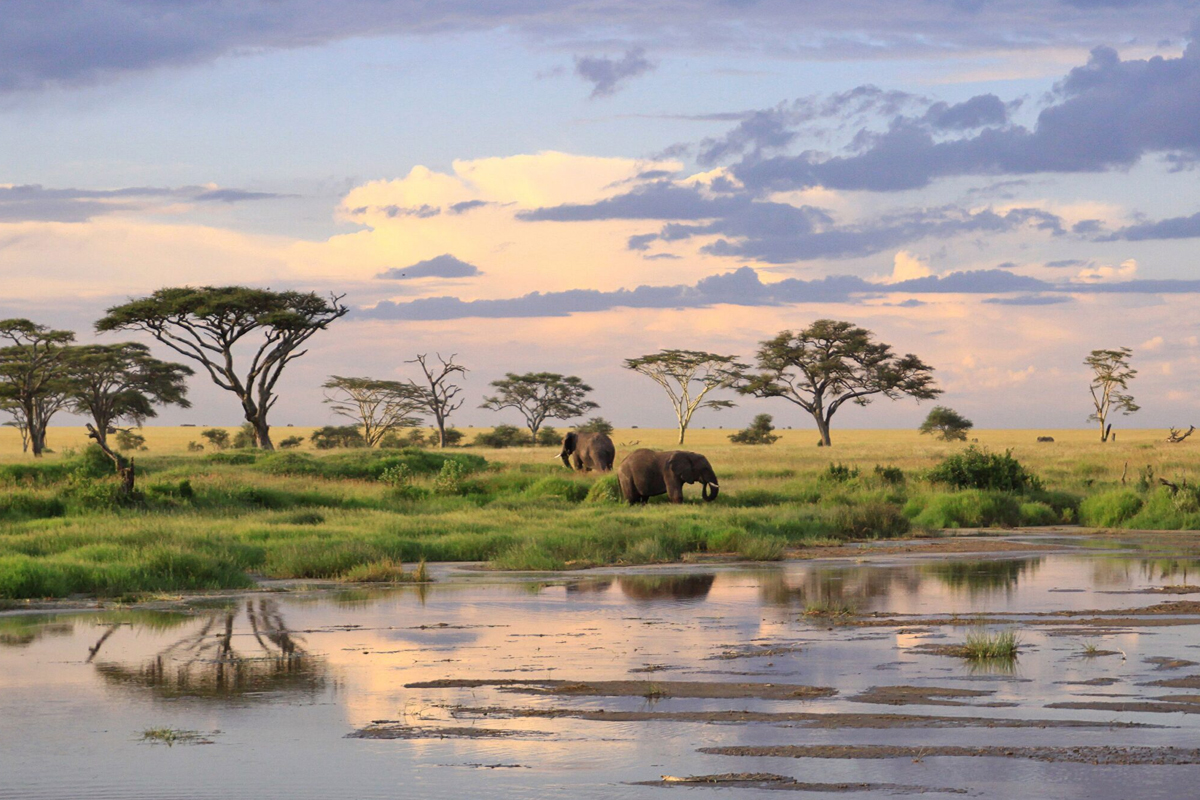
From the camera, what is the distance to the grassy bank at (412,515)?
20.3 m

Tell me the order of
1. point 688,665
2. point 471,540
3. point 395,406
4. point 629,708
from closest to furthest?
point 629,708 → point 688,665 → point 471,540 → point 395,406

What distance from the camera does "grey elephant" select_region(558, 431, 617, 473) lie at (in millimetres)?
44344

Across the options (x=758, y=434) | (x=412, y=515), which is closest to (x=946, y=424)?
(x=758, y=434)

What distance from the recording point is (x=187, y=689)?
11047mm

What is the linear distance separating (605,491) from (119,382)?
135 ft

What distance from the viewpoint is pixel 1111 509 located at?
103ft

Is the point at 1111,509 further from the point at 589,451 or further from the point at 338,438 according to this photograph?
the point at 338,438

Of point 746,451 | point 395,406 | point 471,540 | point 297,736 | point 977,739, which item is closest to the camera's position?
point 977,739

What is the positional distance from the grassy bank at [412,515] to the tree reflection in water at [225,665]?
450 centimetres

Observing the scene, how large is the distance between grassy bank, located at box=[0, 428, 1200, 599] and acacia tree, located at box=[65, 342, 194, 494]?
2165 centimetres

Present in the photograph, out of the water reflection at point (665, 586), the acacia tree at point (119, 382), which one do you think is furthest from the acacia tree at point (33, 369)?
the water reflection at point (665, 586)

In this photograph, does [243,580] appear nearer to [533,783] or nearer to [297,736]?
[297,736]

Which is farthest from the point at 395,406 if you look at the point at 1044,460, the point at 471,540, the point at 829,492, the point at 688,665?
the point at 688,665

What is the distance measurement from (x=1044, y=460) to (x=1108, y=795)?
48801mm
